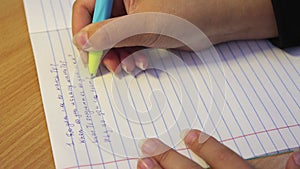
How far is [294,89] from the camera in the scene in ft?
2.24

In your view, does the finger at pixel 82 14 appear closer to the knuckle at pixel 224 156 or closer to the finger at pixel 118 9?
the finger at pixel 118 9

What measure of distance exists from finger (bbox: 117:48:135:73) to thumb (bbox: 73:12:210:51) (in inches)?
0.7

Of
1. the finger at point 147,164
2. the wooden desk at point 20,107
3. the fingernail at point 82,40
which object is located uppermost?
the fingernail at point 82,40

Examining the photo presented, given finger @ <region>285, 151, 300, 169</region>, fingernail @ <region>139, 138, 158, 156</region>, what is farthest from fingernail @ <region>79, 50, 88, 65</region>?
finger @ <region>285, 151, 300, 169</region>

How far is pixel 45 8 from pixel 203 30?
26 cm

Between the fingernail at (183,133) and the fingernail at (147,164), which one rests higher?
the fingernail at (183,133)

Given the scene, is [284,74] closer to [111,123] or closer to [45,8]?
[111,123]

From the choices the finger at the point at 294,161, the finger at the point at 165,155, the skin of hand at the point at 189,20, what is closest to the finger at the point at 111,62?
the skin of hand at the point at 189,20

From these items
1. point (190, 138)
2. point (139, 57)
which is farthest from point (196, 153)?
point (139, 57)

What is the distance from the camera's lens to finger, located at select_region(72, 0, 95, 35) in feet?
2.37

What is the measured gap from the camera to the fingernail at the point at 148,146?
1.95 ft

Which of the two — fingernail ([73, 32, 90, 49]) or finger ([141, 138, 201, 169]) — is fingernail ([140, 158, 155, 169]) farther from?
fingernail ([73, 32, 90, 49])

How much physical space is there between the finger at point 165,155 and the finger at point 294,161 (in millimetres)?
100

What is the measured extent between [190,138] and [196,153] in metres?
0.02
